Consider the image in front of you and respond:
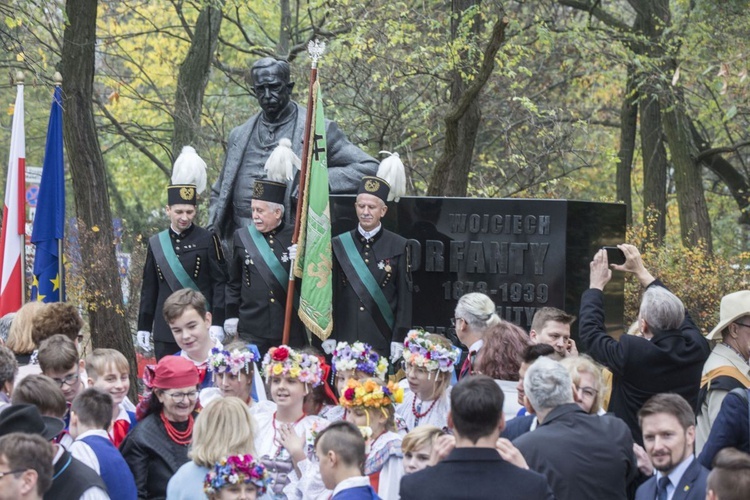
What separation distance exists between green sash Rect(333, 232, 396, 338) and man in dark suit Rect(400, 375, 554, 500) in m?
4.04

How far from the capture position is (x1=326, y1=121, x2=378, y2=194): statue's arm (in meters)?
10.1

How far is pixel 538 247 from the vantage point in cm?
981

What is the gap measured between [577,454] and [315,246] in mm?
3695

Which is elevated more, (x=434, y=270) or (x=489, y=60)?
(x=489, y=60)

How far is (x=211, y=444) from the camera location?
5.61 m

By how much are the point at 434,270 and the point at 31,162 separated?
16239mm

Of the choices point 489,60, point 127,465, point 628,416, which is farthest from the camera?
point 489,60

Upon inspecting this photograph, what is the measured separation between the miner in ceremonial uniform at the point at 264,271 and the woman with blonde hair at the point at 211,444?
3345mm

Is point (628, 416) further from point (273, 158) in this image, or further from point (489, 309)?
point (273, 158)

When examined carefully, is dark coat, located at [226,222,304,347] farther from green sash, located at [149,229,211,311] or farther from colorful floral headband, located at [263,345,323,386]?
colorful floral headband, located at [263,345,323,386]

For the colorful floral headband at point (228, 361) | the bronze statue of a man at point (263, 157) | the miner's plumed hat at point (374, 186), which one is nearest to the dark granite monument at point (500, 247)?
the bronze statue of a man at point (263, 157)

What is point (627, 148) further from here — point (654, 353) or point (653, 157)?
point (654, 353)

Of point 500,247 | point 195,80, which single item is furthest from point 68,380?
point 195,80

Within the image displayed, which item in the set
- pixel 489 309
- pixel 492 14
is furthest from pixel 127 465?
pixel 492 14
